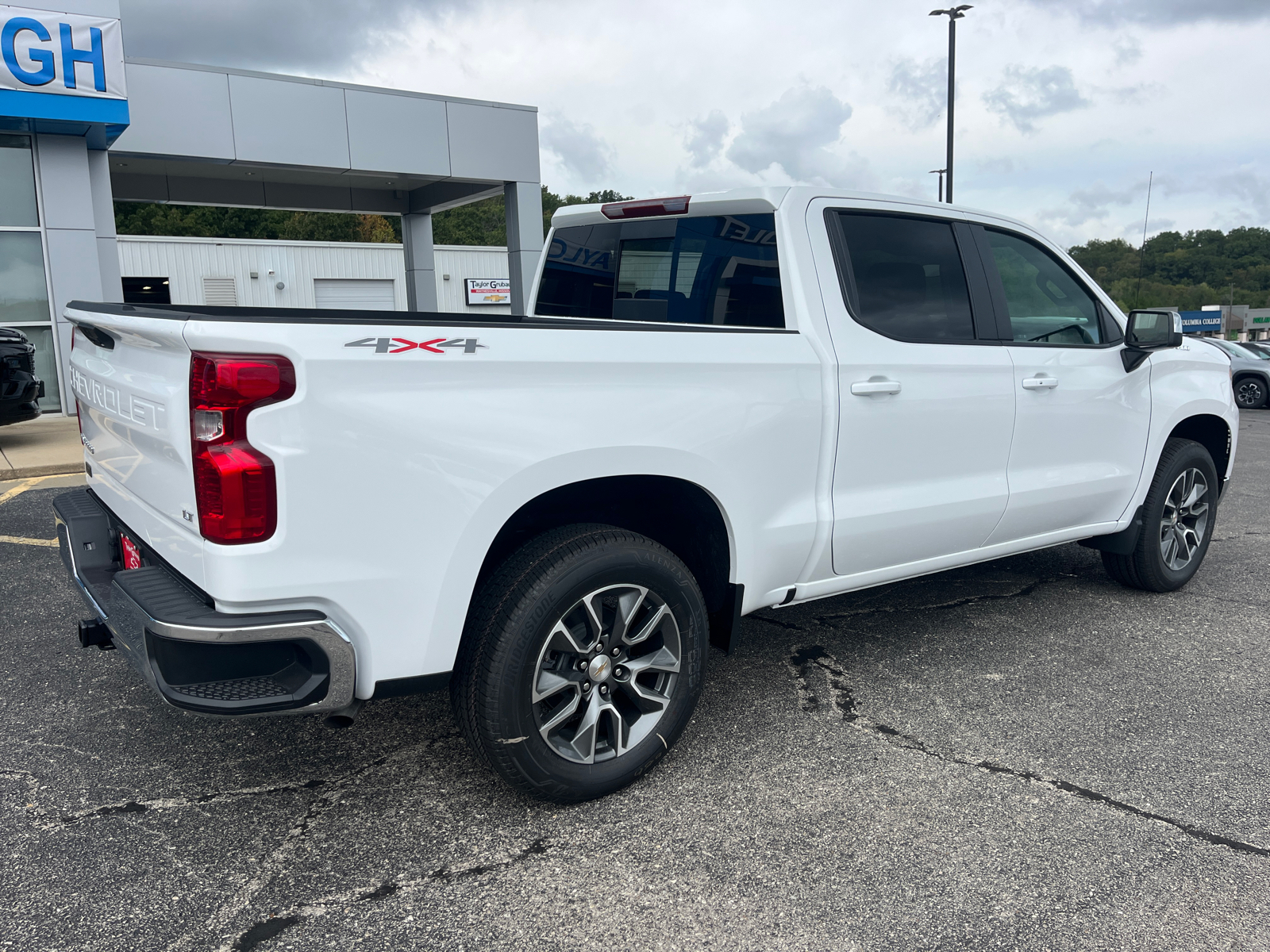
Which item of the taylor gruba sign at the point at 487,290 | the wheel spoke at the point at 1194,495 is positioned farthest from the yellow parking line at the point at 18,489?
the taylor gruba sign at the point at 487,290

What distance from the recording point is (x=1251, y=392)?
19.5 m

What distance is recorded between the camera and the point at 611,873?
261 cm

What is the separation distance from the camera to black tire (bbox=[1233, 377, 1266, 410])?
1931 centimetres

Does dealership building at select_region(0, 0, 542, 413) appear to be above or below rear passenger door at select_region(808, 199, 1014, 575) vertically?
above

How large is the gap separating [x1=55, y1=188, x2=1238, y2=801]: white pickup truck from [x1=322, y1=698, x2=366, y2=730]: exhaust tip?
0.05 feet

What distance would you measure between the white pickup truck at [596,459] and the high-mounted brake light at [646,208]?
0.01m

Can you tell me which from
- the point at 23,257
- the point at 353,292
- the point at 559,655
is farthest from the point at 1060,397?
the point at 353,292

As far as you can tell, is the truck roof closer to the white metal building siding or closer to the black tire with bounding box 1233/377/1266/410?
the black tire with bounding box 1233/377/1266/410

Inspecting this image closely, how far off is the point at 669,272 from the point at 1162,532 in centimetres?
304

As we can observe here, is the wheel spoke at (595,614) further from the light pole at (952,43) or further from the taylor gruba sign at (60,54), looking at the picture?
the light pole at (952,43)

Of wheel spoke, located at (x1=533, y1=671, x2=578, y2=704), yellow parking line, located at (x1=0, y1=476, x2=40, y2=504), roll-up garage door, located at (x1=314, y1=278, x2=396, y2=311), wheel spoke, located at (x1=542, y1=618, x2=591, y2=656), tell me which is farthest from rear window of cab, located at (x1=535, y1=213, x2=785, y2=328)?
roll-up garage door, located at (x1=314, y1=278, x2=396, y2=311)

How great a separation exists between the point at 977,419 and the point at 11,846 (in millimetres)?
3517

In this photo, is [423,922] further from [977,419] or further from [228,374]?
[977,419]

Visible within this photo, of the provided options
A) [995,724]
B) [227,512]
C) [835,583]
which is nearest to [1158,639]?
[995,724]
